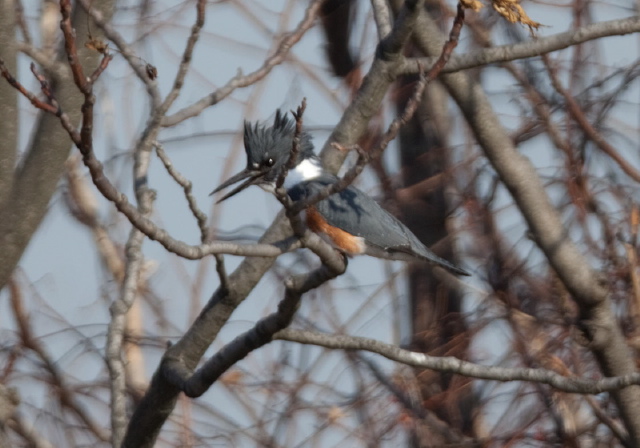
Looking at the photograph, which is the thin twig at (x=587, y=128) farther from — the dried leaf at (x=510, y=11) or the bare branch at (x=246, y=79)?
the dried leaf at (x=510, y=11)

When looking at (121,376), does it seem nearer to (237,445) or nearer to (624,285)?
(237,445)

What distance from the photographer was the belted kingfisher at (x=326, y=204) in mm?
3389

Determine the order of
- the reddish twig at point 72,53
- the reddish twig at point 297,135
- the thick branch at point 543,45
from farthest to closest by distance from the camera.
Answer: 1. the thick branch at point 543,45
2. the reddish twig at point 297,135
3. the reddish twig at point 72,53

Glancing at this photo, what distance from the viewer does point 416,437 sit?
4348mm

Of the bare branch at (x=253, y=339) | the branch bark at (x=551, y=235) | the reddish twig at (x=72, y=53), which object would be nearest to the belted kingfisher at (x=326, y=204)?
the branch bark at (x=551, y=235)

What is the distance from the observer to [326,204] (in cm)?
351

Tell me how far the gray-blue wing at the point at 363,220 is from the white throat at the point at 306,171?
0.13ft

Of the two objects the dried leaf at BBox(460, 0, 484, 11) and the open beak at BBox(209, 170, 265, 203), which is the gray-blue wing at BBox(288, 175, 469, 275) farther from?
the dried leaf at BBox(460, 0, 484, 11)

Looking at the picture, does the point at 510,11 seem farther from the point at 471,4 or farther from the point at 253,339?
the point at 253,339

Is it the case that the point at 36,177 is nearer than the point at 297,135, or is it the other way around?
the point at 297,135

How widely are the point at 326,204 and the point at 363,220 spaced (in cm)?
15

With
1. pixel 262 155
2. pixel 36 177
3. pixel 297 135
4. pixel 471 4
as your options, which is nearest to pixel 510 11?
pixel 471 4

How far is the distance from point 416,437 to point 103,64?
9.23ft

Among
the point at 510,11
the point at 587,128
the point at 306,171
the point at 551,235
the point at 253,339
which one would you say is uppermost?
the point at 587,128
